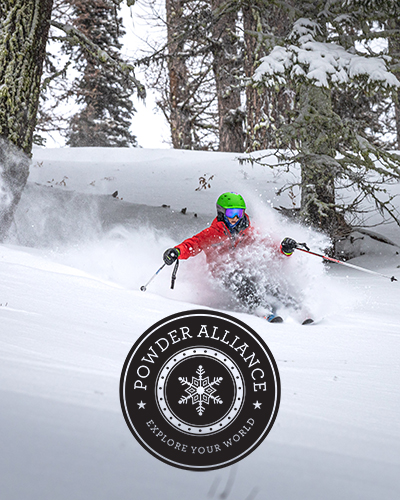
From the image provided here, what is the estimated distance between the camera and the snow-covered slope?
1135 millimetres

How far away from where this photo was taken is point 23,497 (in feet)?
3.22

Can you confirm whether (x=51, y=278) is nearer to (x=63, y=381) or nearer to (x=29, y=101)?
(x=63, y=381)

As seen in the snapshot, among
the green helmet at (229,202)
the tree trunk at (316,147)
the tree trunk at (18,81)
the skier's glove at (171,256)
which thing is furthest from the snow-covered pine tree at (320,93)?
the skier's glove at (171,256)

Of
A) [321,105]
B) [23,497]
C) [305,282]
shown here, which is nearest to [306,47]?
[321,105]

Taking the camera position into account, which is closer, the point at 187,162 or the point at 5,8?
the point at 5,8

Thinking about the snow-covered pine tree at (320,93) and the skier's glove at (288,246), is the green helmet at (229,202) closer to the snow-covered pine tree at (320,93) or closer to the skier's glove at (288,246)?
the skier's glove at (288,246)

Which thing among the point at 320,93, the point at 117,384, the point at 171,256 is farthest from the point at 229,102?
the point at 117,384

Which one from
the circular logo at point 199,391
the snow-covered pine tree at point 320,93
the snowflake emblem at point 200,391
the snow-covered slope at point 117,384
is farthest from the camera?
the snow-covered pine tree at point 320,93

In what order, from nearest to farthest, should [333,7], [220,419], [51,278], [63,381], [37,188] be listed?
[220,419], [63,381], [51,278], [333,7], [37,188]

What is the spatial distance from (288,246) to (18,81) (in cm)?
356

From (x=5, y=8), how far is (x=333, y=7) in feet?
16.1

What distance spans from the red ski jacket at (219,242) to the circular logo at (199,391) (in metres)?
2.98

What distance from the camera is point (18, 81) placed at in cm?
529

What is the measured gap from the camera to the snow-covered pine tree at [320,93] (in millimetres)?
6586
